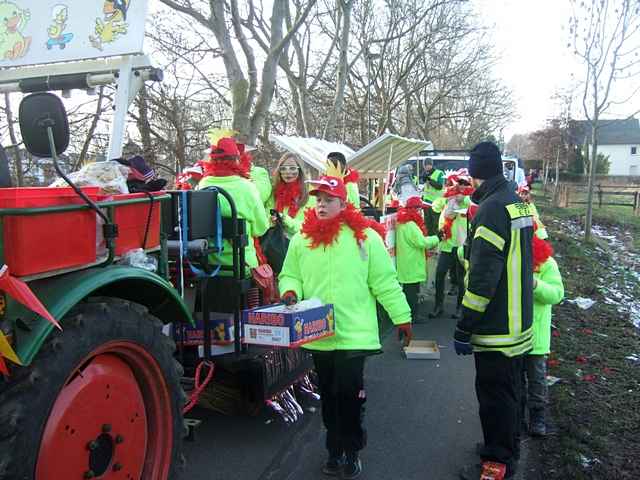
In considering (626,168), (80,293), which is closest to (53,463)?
(80,293)

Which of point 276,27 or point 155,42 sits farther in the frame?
point 155,42

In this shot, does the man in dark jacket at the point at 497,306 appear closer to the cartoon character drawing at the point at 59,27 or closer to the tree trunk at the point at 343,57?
the cartoon character drawing at the point at 59,27

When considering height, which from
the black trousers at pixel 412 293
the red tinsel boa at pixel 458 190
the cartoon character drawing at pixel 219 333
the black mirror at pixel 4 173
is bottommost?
the black trousers at pixel 412 293

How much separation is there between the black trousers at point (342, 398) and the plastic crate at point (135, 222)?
1.24 meters

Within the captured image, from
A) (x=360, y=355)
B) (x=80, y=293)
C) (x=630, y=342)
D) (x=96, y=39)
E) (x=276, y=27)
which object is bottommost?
(x=630, y=342)

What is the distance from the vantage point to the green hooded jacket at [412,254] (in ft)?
22.7

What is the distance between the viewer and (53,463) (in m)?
1.97

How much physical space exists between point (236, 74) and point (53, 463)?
27.4 feet

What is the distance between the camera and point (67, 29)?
9.32ft

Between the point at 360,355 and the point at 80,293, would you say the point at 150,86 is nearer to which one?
the point at 360,355

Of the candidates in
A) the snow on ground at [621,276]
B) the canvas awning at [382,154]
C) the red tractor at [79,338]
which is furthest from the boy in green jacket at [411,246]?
the red tractor at [79,338]

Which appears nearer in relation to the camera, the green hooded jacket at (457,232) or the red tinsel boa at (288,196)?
the red tinsel boa at (288,196)

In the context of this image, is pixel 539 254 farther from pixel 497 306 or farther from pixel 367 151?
pixel 367 151

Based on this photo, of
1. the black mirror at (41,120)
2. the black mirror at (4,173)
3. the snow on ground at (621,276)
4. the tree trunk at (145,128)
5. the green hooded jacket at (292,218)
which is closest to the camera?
the black mirror at (41,120)
